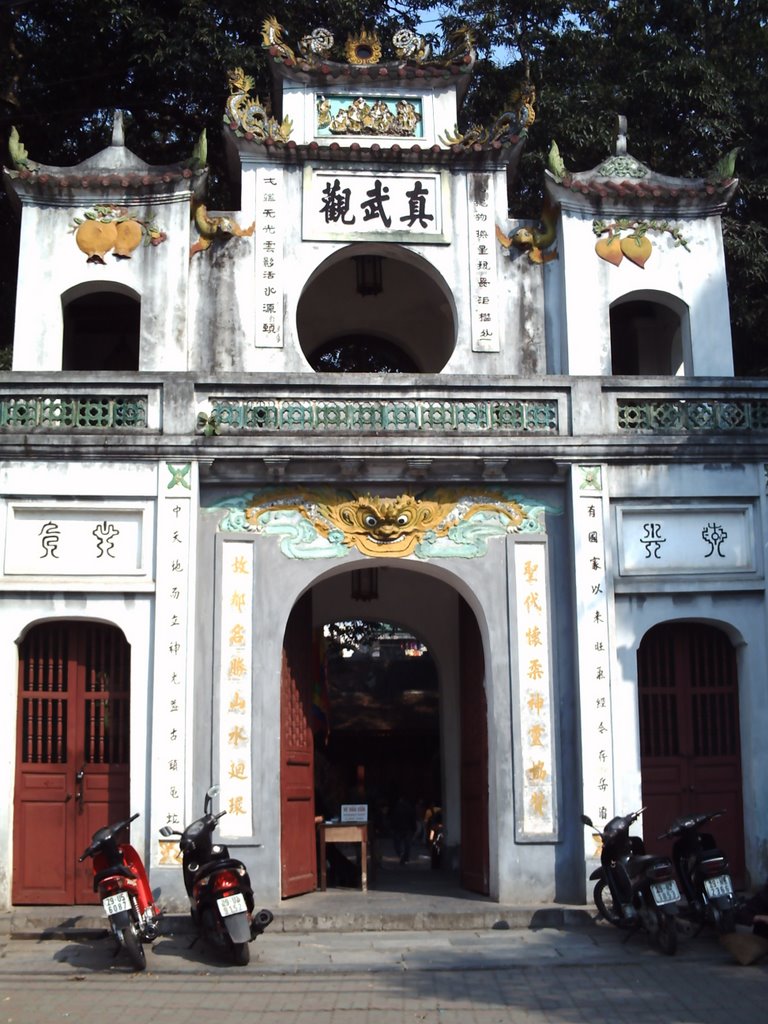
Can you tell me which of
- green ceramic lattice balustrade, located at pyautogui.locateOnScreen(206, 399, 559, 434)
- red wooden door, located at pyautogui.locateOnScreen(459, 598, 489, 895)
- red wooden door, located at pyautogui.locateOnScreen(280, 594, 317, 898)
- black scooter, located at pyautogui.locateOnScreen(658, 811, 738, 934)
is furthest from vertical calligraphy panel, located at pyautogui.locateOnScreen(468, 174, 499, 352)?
black scooter, located at pyautogui.locateOnScreen(658, 811, 738, 934)

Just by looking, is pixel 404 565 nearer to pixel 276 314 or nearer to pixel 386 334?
pixel 276 314

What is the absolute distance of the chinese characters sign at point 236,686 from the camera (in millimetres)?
11219

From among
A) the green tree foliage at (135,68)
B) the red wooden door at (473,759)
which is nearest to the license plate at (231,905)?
the red wooden door at (473,759)

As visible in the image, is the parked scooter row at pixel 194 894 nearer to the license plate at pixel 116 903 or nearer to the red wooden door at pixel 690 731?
the license plate at pixel 116 903

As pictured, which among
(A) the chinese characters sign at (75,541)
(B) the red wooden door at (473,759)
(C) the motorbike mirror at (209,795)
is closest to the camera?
(C) the motorbike mirror at (209,795)

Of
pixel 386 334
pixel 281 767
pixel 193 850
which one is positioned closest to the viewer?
pixel 193 850

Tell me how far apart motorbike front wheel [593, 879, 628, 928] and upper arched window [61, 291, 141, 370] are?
860 cm

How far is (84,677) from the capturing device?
457 inches

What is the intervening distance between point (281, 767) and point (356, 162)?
6345 millimetres

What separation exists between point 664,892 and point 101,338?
9723mm

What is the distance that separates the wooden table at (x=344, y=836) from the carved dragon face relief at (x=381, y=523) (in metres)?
2.86

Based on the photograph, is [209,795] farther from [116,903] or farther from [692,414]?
[692,414]

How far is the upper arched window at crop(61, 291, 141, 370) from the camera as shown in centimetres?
1509

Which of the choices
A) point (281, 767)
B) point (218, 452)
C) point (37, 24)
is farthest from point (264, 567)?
point (37, 24)
